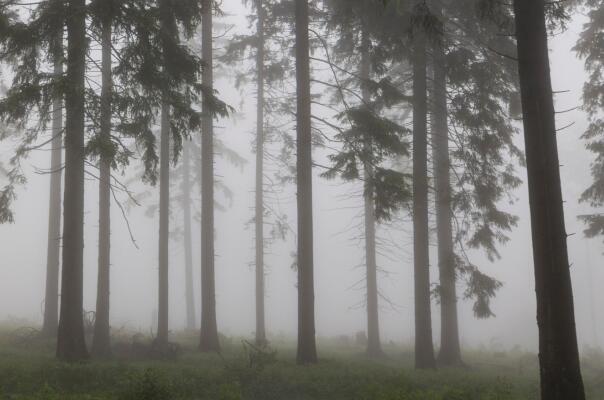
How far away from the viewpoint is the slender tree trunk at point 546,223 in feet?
22.1

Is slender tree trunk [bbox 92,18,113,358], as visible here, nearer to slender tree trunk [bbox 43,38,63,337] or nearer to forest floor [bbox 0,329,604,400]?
forest floor [bbox 0,329,604,400]

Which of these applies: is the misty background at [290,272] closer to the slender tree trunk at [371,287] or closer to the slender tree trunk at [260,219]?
the slender tree trunk at [260,219]

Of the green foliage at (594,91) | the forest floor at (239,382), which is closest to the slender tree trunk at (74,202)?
the forest floor at (239,382)

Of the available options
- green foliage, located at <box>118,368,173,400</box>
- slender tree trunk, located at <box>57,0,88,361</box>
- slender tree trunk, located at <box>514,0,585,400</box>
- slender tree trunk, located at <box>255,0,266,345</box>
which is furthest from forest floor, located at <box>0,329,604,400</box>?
slender tree trunk, located at <box>255,0,266,345</box>

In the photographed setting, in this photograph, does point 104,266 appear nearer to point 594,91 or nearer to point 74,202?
Result: point 74,202

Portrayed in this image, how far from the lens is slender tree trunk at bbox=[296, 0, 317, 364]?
12.1 metres

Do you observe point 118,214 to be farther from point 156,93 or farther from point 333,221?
point 156,93

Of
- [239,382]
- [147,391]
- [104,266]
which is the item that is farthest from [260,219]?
[147,391]

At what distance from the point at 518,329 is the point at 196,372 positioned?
3574 centimetres

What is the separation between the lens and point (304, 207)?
1256 cm

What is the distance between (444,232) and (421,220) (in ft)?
8.11

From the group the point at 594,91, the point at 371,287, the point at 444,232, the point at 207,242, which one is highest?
the point at 594,91

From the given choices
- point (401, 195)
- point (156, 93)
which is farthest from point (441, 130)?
point (156, 93)

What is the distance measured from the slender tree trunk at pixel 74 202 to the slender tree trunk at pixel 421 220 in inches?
320
